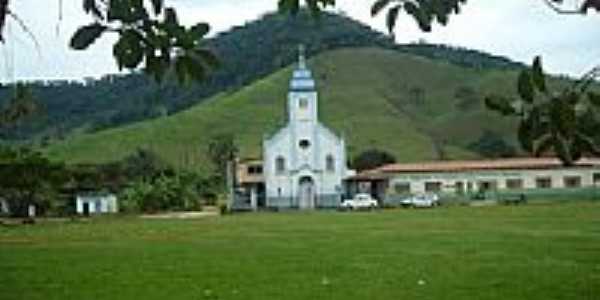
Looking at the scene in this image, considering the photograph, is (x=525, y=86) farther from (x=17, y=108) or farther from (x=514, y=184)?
(x=514, y=184)

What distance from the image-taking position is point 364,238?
32125mm

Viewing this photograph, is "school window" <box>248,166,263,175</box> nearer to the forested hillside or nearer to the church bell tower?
the church bell tower

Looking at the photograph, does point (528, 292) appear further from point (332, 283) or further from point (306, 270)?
point (306, 270)

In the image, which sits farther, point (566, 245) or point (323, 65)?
point (323, 65)

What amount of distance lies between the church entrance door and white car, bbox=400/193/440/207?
27.3ft

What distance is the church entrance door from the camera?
87875 mm

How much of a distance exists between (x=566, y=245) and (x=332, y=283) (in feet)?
34.7

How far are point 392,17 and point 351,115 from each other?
142291 mm

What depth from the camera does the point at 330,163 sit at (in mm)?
89250

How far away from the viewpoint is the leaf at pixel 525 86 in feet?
11.9

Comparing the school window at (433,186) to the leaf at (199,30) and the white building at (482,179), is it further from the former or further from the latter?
the leaf at (199,30)

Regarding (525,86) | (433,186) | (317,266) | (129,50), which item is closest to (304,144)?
(433,186)

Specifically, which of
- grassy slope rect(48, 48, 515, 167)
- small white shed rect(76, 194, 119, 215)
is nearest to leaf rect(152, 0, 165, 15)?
small white shed rect(76, 194, 119, 215)

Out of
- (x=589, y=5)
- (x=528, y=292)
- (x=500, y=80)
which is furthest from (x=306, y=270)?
(x=500, y=80)
